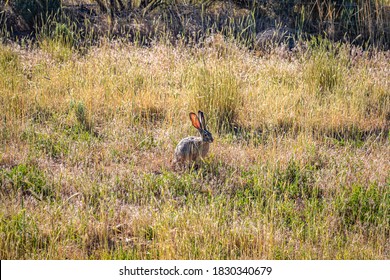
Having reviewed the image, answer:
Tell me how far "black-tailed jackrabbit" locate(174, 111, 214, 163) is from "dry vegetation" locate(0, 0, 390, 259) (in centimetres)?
12

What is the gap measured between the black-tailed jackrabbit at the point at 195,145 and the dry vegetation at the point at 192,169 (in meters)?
0.12

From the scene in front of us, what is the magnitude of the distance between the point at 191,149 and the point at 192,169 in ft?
0.55

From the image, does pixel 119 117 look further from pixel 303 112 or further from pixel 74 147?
pixel 303 112

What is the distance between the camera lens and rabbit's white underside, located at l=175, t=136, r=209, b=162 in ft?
14.9

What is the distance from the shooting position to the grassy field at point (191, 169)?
11.9ft

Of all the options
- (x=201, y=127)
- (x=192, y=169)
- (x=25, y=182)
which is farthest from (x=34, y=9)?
(x=192, y=169)

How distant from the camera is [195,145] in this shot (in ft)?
14.9

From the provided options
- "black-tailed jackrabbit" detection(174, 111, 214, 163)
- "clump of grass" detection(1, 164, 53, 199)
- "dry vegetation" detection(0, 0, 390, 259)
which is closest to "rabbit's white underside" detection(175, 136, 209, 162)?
"black-tailed jackrabbit" detection(174, 111, 214, 163)

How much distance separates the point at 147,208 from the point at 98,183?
54 cm

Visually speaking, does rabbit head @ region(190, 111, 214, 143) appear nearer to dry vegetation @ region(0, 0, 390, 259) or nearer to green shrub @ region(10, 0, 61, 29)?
dry vegetation @ region(0, 0, 390, 259)

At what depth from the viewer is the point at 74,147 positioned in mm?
4941

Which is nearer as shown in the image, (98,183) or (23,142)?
(98,183)

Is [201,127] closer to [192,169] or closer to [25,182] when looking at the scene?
[192,169]
